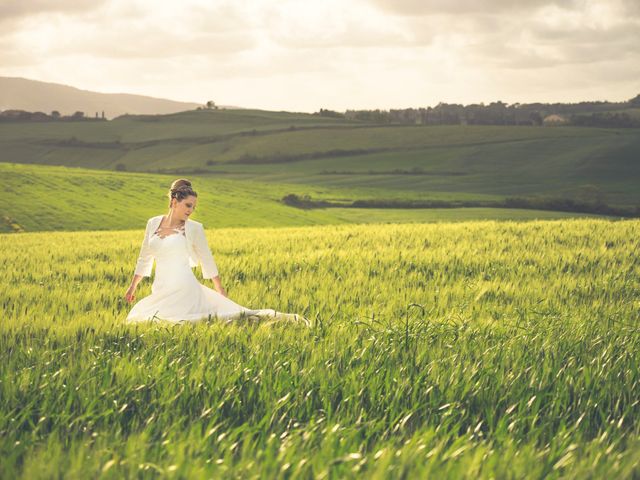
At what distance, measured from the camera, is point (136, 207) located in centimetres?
5266

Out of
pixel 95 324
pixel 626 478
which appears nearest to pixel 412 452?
pixel 626 478

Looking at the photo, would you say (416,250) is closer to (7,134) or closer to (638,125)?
(638,125)

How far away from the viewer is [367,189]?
260 feet

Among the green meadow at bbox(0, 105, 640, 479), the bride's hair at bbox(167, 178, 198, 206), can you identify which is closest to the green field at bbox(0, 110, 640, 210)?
the green meadow at bbox(0, 105, 640, 479)

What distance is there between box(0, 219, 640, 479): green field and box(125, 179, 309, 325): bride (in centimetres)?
57

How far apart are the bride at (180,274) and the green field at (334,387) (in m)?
0.57

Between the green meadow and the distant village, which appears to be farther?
the distant village

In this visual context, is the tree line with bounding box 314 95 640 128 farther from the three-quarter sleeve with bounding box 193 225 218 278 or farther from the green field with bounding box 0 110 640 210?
the three-quarter sleeve with bounding box 193 225 218 278

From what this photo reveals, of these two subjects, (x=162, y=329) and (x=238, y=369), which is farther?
(x=162, y=329)

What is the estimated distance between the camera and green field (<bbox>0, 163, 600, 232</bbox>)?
1777 inches

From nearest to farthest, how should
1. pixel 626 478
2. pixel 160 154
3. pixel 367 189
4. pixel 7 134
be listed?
pixel 626 478, pixel 367 189, pixel 160 154, pixel 7 134

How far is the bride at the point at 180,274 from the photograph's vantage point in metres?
7.60

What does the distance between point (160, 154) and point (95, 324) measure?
12108 cm

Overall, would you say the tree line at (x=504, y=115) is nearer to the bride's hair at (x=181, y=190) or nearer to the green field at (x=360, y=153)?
the green field at (x=360, y=153)
